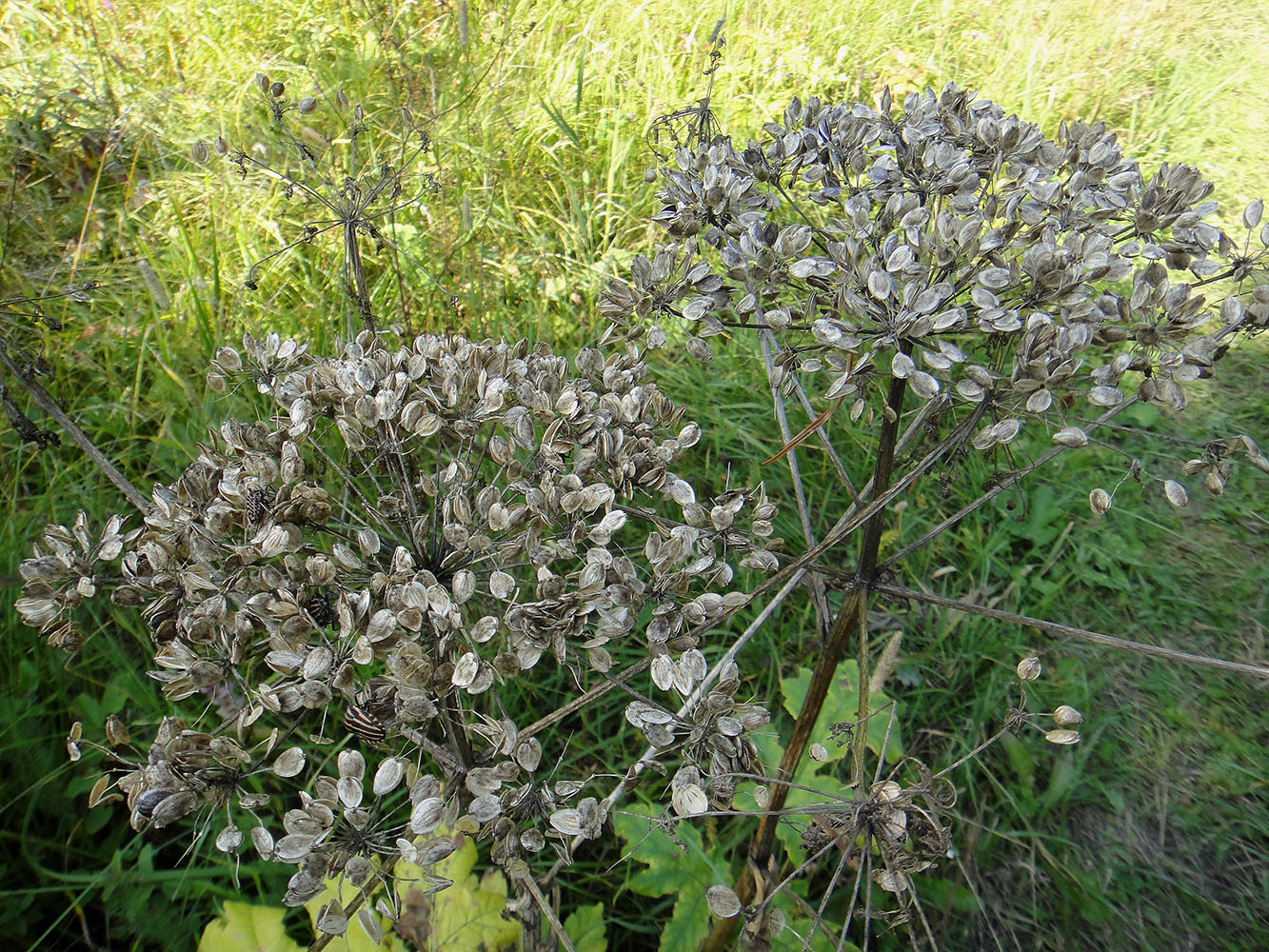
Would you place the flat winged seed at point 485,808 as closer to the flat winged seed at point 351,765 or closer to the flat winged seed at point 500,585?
the flat winged seed at point 351,765

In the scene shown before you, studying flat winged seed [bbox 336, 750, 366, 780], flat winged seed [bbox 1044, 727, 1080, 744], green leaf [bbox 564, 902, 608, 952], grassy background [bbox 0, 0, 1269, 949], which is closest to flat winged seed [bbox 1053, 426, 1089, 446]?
flat winged seed [bbox 1044, 727, 1080, 744]

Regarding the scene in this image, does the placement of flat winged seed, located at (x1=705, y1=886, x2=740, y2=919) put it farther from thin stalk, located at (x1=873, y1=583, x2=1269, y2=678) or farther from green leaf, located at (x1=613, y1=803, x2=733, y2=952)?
green leaf, located at (x1=613, y1=803, x2=733, y2=952)

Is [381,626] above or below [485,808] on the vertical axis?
above

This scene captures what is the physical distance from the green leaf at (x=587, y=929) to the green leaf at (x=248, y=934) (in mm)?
586

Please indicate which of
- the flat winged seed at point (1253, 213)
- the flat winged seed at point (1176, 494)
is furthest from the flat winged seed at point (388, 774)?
the flat winged seed at point (1253, 213)

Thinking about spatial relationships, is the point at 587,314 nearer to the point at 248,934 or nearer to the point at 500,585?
the point at 500,585

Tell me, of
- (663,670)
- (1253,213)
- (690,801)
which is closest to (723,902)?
(690,801)

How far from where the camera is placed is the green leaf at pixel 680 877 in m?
1.95

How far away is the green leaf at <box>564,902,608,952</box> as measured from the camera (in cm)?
182

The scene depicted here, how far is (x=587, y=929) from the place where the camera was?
186 centimetres

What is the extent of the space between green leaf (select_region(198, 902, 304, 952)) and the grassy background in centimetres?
33

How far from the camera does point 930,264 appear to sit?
4.13 ft

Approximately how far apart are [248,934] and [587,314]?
93.5 inches

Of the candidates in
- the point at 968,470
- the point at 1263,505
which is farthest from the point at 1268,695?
the point at 968,470
